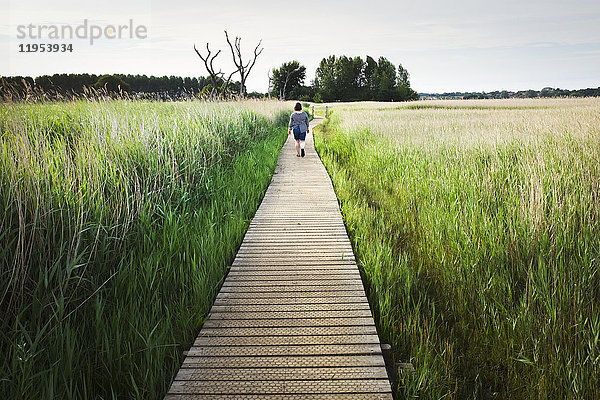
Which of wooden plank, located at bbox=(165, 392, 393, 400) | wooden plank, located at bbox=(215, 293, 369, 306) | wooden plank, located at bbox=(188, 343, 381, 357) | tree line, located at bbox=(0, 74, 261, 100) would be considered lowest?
wooden plank, located at bbox=(165, 392, 393, 400)

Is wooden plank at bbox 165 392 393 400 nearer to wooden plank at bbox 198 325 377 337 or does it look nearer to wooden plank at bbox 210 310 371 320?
wooden plank at bbox 198 325 377 337

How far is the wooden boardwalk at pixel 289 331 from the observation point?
2078 millimetres

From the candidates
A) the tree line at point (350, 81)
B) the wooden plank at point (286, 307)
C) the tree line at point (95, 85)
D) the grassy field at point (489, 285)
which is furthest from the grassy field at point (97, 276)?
the tree line at point (350, 81)

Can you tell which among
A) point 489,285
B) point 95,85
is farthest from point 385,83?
point 489,285

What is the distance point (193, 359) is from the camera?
2297 mm

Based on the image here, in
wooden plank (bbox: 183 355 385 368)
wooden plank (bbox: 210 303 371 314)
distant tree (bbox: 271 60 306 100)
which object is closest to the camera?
wooden plank (bbox: 183 355 385 368)

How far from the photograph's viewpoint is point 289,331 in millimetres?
2607

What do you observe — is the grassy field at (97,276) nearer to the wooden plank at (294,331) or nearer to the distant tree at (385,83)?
the wooden plank at (294,331)

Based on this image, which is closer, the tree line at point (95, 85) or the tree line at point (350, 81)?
the tree line at point (95, 85)

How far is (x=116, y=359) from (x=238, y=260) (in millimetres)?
1811

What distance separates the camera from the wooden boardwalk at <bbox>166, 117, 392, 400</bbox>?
2078 millimetres

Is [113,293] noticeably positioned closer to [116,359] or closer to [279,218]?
[116,359]

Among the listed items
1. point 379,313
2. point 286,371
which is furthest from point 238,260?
point 286,371

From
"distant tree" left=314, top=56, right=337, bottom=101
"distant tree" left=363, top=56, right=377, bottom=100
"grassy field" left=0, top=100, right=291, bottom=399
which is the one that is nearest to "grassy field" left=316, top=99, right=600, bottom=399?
"grassy field" left=0, top=100, right=291, bottom=399
